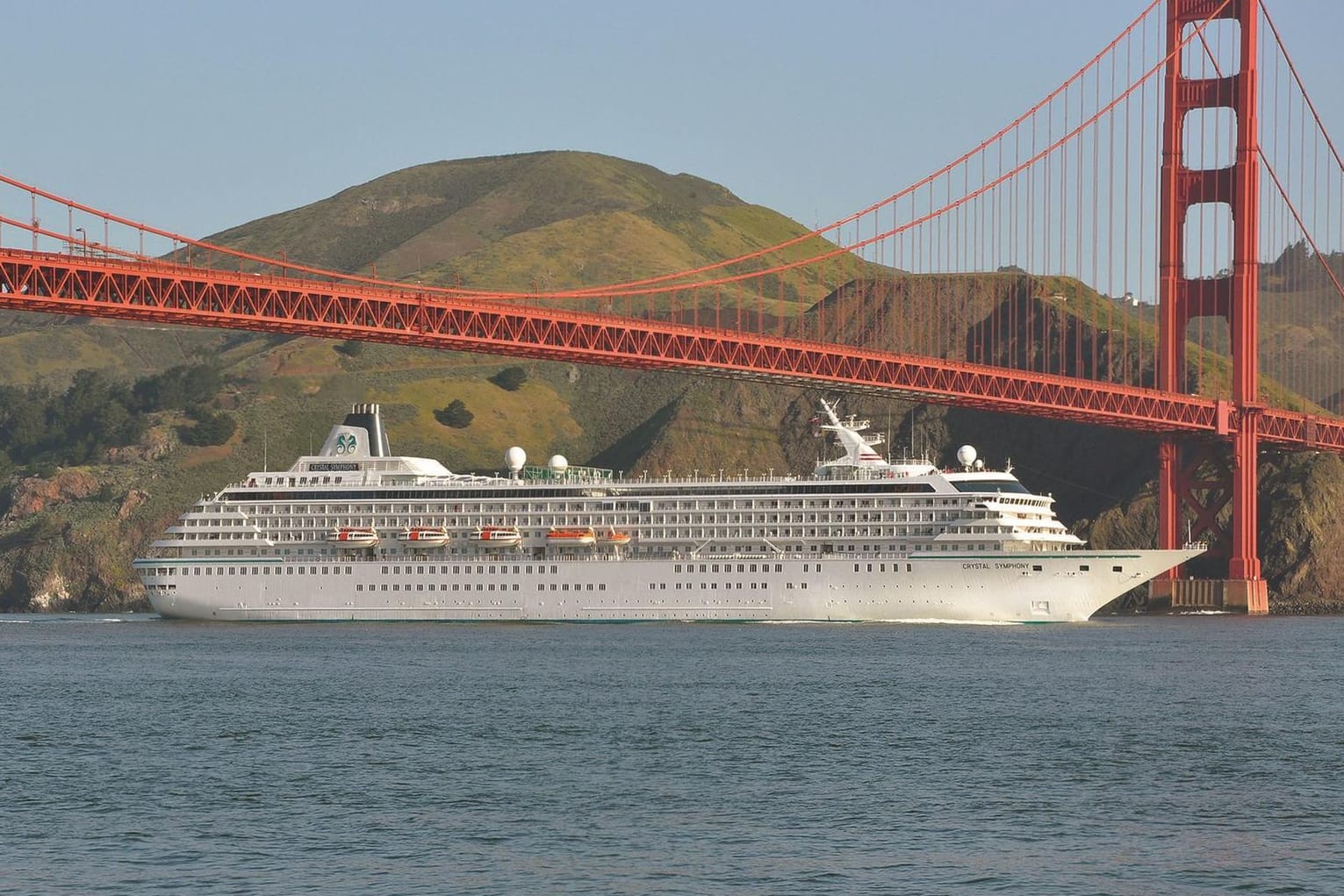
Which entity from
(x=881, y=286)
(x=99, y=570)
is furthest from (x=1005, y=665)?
(x=881, y=286)

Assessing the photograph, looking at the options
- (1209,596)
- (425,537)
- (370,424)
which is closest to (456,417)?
(370,424)

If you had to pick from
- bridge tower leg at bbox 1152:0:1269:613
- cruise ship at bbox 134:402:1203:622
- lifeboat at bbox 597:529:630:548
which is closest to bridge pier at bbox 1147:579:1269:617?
bridge tower leg at bbox 1152:0:1269:613

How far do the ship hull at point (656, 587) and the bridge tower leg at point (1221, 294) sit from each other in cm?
1056

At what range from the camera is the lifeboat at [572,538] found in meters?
75.0

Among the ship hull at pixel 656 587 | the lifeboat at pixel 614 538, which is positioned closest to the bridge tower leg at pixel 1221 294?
the ship hull at pixel 656 587

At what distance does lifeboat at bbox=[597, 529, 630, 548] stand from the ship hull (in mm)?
601

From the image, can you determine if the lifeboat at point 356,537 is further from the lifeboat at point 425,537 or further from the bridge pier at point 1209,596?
the bridge pier at point 1209,596

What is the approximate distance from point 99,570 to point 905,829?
278 feet

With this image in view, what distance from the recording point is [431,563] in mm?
75688

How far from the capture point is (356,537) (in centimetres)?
7669

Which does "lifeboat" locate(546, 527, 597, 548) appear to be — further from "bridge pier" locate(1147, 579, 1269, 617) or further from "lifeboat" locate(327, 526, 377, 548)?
"bridge pier" locate(1147, 579, 1269, 617)

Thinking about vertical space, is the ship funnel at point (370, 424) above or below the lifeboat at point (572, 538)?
above

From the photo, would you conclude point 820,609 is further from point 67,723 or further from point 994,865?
point 994,865

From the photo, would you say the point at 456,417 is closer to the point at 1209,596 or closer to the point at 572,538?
the point at 572,538
